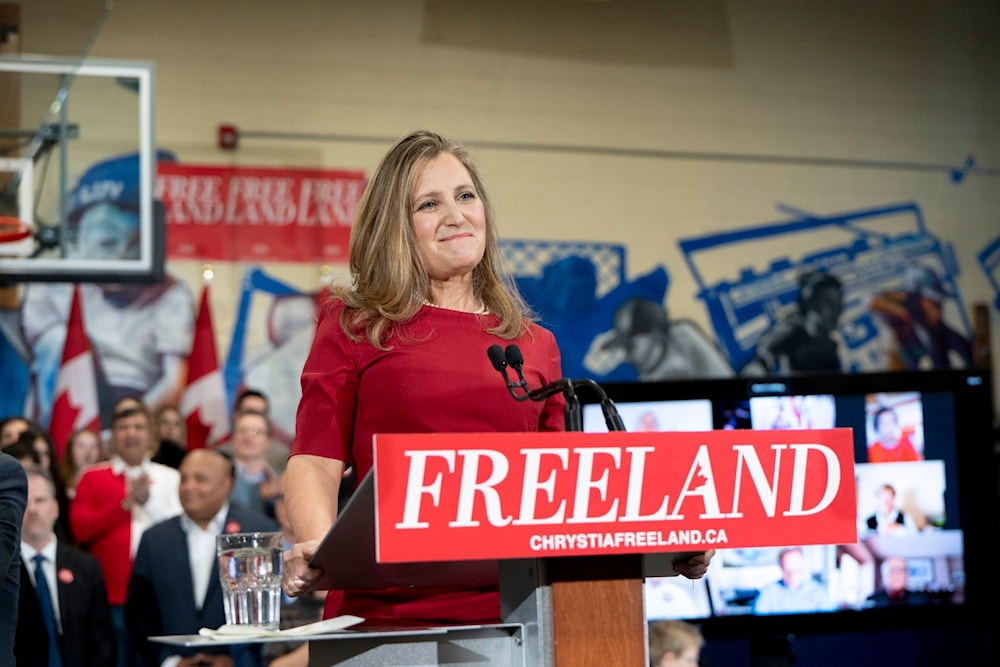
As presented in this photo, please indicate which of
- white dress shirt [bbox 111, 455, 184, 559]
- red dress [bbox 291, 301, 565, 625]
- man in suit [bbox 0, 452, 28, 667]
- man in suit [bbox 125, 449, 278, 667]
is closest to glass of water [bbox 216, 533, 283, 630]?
red dress [bbox 291, 301, 565, 625]

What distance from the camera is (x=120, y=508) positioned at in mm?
5480

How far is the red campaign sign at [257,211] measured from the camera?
636 cm

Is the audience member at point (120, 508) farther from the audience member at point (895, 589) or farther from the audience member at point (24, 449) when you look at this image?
the audience member at point (895, 589)

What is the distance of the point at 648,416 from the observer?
17.5ft

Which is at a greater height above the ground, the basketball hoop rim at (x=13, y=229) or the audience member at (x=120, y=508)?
the basketball hoop rim at (x=13, y=229)

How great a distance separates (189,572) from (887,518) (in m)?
2.91

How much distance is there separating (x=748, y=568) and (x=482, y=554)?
14.2 feet

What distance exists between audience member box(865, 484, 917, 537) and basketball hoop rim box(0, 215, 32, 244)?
3.64 m

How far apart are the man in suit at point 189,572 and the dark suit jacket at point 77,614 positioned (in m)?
0.11

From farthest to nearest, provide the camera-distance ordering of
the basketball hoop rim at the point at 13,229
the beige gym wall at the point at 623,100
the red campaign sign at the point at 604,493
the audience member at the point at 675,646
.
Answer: the beige gym wall at the point at 623,100 → the basketball hoop rim at the point at 13,229 → the audience member at the point at 675,646 → the red campaign sign at the point at 604,493

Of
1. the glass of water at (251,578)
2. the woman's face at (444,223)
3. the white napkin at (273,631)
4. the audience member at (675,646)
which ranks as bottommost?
the audience member at (675,646)

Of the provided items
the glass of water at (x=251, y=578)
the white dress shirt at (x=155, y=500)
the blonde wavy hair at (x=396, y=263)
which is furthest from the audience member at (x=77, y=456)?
the glass of water at (x=251, y=578)

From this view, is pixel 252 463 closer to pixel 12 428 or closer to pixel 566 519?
pixel 12 428

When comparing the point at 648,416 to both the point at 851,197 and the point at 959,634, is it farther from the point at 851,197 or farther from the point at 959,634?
the point at 851,197
